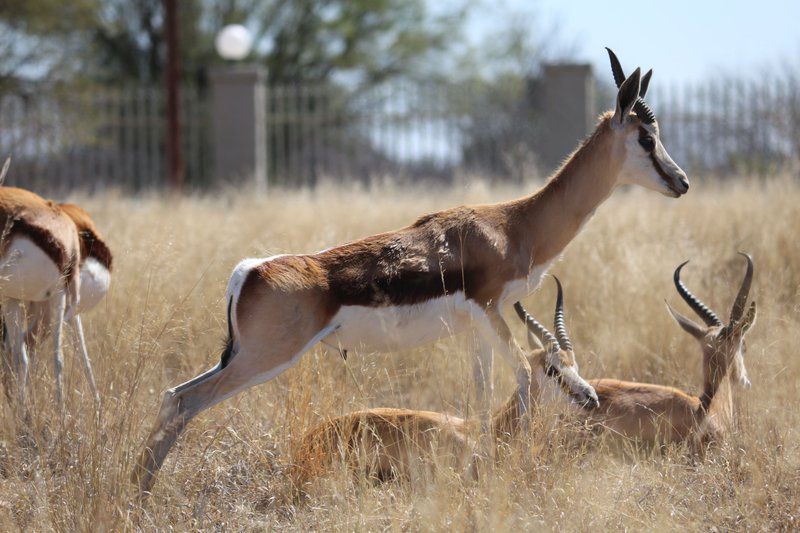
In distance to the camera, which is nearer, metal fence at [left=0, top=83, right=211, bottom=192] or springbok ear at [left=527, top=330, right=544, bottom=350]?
springbok ear at [left=527, top=330, right=544, bottom=350]

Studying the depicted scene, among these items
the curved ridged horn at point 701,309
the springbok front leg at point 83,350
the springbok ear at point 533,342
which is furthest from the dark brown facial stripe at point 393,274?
the curved ridged horn at point 701,309

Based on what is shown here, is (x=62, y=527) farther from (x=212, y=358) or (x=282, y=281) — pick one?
(x=212, y=358)

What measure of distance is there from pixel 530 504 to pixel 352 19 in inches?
888

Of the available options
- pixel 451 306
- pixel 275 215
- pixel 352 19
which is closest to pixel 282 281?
pixel 451 306

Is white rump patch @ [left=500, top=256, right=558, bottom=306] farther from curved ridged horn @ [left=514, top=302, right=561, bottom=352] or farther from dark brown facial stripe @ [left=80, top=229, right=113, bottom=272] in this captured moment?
dark brown facial stripe @ [left=80, top=229, right=113, bottom=272]

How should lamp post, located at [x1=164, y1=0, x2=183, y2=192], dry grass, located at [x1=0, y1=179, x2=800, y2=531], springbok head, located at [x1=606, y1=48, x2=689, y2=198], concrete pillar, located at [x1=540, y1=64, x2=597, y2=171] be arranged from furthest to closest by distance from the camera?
concrete pillar, located at [x1=540, y1=64, x2=597, y2=171], lamp post, located at [x1=164, y1=0, x2=183, y2=192], springbok head, located at [x1=606, y1=48, x2=689, y2=198], dry grass, located at [x1=0, y1=179, x2=800, y2=531]

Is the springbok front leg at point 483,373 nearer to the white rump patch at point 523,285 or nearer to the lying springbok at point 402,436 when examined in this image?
the lying springbok at point 402,436

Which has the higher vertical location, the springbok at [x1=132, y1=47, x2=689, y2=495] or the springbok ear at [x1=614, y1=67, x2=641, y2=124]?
the springbok ear at [x1=614, y1=67, x2=641, y2=124]

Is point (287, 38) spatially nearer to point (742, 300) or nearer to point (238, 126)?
point (238, 126)

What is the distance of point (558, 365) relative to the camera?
555 centimetres

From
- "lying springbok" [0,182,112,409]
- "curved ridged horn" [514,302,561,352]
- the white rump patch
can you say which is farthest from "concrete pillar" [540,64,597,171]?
the white rump patch

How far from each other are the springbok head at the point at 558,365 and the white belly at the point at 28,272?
273cm

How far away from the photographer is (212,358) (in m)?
6.53

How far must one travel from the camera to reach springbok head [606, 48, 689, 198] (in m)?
5.59
